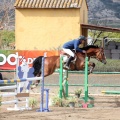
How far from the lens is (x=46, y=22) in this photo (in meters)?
34.8

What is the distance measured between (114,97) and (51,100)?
3892 mm

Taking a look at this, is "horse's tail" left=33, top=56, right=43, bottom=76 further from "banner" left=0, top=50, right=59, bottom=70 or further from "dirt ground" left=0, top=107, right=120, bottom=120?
"banner" left=0, top=50, right=59, bottom=70

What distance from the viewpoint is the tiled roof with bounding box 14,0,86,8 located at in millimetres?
34312

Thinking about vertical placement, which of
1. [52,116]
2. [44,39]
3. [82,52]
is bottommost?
[52,116]

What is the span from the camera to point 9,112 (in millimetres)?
13648

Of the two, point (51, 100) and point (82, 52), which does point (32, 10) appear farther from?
A: point (51, 100)

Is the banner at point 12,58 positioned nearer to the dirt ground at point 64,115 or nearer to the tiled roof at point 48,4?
the dirt ground at point 64,115

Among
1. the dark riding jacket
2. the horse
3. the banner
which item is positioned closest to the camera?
the dark riding jacket

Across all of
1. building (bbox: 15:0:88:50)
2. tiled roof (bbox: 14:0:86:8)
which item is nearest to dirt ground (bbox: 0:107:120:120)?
building (bbox: 15:0:88:50)

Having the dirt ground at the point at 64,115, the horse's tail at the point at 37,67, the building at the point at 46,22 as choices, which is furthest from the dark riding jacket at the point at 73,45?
the building at the point at 46,22

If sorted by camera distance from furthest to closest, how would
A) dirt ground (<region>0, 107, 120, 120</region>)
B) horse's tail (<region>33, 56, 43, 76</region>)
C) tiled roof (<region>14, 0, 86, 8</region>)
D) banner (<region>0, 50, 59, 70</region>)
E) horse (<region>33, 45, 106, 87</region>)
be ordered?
tiled roof (<region>14, 0, 86, 8</region>), banner (<region>0, 50, 59, 70</region>), horse's tail (<region>33, 56, 43, 76</region>), horse (<region>33, 45, 106, 87</region>), dirt ground (<region>0, 107, 120, 120</region>)

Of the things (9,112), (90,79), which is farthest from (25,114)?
(90,79)

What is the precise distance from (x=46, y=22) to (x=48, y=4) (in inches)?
45.7

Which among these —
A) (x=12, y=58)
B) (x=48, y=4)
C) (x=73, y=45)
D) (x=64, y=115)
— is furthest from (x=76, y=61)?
(x=48, y=4)
